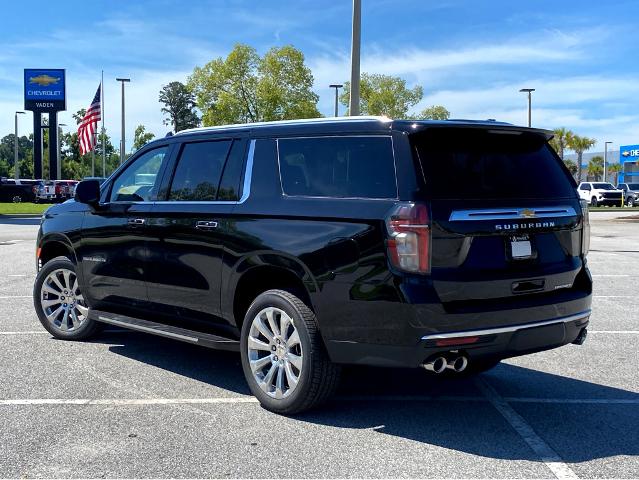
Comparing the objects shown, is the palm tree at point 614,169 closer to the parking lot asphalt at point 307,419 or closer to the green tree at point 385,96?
the green tree at point 385,96

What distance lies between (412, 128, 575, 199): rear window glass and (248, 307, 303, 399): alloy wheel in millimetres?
1343

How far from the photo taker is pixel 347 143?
4.74 metres

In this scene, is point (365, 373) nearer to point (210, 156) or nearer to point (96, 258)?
point (210, 156)

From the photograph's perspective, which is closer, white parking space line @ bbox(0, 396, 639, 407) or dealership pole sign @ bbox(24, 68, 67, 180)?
white parking space line @ bbox(0, 396, 639, 407)

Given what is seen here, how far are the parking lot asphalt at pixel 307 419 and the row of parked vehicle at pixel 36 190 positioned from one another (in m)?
49.9

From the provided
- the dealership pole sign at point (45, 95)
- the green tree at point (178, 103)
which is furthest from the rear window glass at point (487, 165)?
the green tree at point (178, 103)

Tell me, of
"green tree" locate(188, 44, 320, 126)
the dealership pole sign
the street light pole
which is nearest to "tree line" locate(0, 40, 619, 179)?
"green tree" locate(188, 44, 320, 126)

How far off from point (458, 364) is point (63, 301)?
429 centimetres

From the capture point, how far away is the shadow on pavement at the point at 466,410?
14.1 ft

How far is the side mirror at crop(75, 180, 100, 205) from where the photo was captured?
643 centimetres

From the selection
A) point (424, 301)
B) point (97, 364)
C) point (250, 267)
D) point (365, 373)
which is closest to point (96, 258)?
point (97, 364)

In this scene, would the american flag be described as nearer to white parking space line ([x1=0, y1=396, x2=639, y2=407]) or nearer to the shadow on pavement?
the shadow on pavement

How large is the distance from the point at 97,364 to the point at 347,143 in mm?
2983

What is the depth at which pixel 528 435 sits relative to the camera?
445 cm
